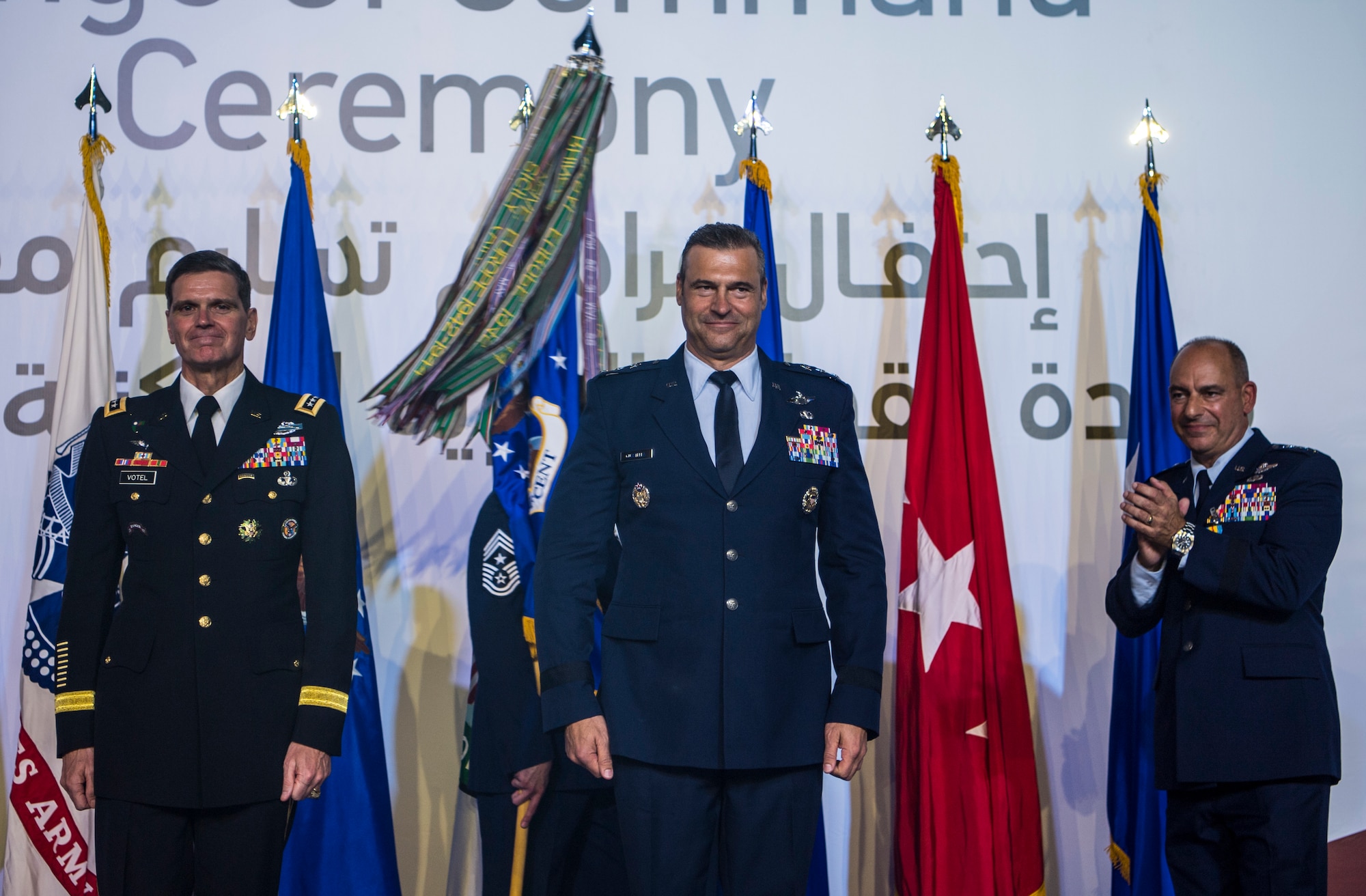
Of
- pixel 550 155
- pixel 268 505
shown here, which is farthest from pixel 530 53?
pixel 268 505

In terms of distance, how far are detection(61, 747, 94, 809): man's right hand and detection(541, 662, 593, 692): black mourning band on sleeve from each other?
34.0 inches

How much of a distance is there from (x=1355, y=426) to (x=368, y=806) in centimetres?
316

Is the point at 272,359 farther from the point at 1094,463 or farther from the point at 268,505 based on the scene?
the point at 1094,463

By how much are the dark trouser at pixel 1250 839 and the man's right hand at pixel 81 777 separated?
2167 millimetres

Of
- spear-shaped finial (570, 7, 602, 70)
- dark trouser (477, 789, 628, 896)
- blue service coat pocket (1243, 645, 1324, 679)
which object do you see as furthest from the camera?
spear-shaped finial (570, 7, 602, 70)

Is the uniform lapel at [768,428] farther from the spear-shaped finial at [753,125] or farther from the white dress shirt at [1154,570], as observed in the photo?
the spear-shaped finial at [753,125]

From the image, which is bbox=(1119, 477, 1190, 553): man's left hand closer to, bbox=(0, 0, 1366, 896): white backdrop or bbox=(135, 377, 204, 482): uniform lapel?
bbox=(0, 0, 1366, 896): white backdrop

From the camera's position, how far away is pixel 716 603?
1.83 metres

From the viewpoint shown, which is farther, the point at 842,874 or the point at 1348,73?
the point at 1348,73

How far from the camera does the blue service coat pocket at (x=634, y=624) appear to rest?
183cm

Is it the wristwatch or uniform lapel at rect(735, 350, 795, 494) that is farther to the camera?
the wristwatch

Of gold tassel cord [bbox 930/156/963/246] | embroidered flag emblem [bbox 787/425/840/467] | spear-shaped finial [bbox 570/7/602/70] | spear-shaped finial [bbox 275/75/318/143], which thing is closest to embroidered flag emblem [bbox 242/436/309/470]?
embroidered flag emblem [bbox 787/425/840/467]

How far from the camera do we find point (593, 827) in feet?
8.79

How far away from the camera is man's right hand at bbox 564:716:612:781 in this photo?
177 centimetres
